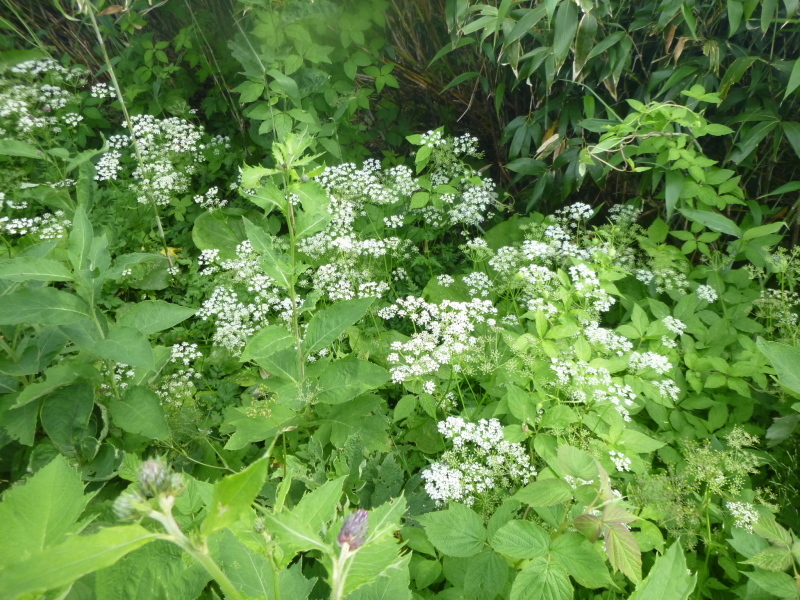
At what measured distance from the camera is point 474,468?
150 centimetres

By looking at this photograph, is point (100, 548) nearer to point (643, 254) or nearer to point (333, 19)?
point (643, 254)

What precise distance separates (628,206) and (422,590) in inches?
77.8

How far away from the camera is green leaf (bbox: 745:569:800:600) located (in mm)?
1265

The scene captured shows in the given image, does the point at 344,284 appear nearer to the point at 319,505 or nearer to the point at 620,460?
the point at 620,460

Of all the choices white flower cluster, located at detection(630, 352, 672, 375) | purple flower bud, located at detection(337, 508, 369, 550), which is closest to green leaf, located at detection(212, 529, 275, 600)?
purple flower bud, located at detection(337, 508, 369, 550)

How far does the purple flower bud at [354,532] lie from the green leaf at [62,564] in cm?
19

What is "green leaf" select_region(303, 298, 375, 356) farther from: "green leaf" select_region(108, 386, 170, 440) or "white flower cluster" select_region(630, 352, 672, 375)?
"white flower cluster" select_region(630, 352, 672, 375)

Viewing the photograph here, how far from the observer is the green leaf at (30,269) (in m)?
1.31

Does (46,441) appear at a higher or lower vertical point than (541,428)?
higher

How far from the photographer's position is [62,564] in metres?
0.37

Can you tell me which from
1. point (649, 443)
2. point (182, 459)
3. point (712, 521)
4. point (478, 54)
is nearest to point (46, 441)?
point (182, 459)

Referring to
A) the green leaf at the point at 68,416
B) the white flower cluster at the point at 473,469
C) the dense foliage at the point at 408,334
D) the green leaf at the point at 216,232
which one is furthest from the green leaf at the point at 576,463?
the green leaf at the point at 216,232

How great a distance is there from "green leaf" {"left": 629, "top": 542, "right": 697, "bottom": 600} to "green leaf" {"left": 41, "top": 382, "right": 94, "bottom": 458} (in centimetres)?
145

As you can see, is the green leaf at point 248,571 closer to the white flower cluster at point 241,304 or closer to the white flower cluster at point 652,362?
the white flower cluster at point 241,304
